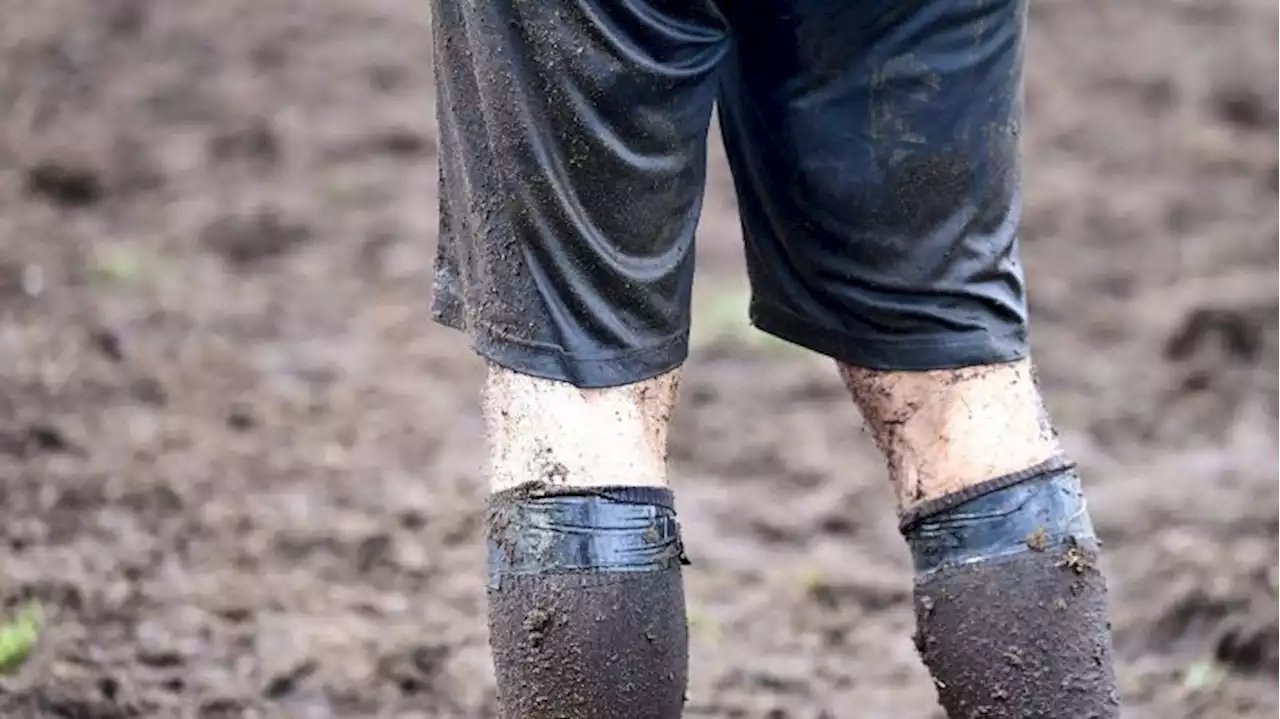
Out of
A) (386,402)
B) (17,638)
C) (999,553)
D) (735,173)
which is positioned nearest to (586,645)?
(999,553)

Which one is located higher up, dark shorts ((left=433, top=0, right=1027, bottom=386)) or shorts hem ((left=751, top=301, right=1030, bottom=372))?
dark shorts ((left=433, top=0, right=1027, bottom=386))

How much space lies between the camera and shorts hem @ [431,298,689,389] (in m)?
1.92

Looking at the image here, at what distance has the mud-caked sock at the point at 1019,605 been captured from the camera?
1994mm

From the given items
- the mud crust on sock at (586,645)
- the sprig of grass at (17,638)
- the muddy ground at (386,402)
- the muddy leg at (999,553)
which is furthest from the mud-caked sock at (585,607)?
the sprig of grass at (17,638)

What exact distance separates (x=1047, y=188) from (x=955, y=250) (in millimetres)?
4818


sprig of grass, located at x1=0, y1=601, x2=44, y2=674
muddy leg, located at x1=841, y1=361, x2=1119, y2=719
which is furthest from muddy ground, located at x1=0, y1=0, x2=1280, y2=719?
muddy leg, located at x1=841, y1=361, x2=1119, y2=719

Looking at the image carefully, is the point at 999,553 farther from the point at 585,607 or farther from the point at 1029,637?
the point at 585,607

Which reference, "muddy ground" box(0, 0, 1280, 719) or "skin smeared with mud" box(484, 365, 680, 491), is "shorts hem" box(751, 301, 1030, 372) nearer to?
"skin smeared with mud" box(484, 365, 680, 491)

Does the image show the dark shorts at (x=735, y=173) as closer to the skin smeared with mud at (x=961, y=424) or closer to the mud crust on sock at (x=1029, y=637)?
the skin smeared with mud at (x=961, y=424)

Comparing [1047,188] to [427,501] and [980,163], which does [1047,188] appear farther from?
[980,163]

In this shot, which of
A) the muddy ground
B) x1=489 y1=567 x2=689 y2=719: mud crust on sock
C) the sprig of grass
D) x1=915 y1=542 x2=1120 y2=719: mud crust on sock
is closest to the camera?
x1=489 y1=567 x2=689 y2=719: mud crust on sock

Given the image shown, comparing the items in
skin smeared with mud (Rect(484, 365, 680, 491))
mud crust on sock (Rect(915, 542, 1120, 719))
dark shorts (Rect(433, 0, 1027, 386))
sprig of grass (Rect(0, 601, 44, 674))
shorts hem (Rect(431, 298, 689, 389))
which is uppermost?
dark shorts (Rect(433, 0, 1027, 386))

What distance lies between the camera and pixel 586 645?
1877 millimetres

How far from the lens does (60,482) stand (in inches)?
148
